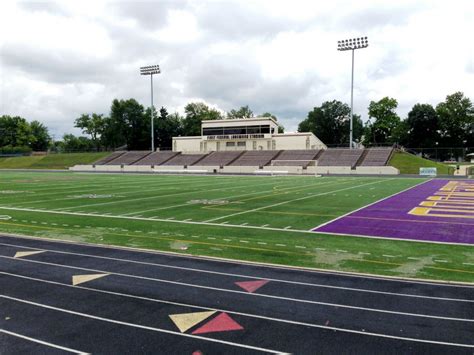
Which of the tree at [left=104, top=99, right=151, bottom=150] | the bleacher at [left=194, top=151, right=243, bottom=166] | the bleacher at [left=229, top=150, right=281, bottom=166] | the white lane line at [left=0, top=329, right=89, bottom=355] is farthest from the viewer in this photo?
the tree at [left=104, top=99, right=151, bottom=150]

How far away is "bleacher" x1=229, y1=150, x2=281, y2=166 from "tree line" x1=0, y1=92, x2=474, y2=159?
24.7 metres

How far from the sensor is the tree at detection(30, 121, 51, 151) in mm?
121325

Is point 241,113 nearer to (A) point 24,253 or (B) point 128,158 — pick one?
(B) point 128,158

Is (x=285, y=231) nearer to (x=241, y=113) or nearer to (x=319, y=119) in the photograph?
(x=319, y=119)

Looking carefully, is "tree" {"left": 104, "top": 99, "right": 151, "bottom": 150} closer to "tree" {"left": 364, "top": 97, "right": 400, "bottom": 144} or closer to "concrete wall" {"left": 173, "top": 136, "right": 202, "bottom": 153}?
"concrete wall" {"left": 173, "top": 136, "right": 202, "bottom": 153}

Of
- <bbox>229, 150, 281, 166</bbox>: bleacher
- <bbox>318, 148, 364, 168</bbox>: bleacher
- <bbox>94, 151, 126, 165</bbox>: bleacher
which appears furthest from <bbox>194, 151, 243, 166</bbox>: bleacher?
<bbox>94, 151, 126, 165</bbox>: bleacher

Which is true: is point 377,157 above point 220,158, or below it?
above

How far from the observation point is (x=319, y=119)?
104938 millimetres

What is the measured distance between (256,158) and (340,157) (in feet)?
48.3

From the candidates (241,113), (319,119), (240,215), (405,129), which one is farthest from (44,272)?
(241,113)

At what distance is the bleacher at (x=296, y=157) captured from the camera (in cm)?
6372

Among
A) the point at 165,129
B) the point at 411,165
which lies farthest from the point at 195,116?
the point at 411,165

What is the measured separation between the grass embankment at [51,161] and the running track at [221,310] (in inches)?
3004

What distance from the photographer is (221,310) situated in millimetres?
6297
